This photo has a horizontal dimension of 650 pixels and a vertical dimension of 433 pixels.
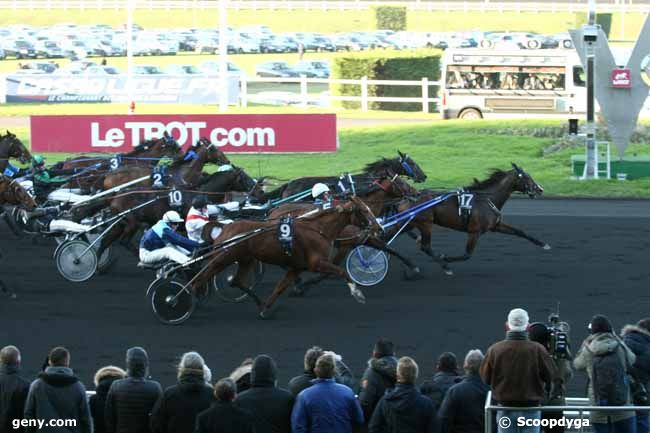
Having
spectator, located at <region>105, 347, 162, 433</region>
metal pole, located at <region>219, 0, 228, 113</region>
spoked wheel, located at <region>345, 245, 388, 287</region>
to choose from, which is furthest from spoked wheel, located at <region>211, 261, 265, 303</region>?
metal pole, located at <region>219, 0, 228, 113</region>


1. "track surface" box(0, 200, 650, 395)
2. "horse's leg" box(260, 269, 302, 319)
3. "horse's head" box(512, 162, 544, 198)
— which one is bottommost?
"track surface" box(0, 200, 650, 395)

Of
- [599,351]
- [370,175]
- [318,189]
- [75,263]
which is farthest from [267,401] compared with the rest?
[370,175]

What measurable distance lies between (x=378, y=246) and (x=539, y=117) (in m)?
20.9

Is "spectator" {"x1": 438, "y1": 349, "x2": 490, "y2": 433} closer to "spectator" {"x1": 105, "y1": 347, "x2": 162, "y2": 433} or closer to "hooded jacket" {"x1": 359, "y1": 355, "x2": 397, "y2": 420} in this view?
"hooded jacket" {"x1": 359, "y1": 355, "x2": 397, "y2": 420}

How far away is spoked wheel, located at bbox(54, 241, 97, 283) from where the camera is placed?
14672 millimetres

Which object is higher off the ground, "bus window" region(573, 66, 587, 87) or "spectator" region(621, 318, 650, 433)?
"bus window" region(573, 66, 587, 87)

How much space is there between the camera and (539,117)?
33.8 metres

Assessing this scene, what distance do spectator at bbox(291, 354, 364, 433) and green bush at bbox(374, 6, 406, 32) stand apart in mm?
56434

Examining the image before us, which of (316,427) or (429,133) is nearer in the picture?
(316,427)

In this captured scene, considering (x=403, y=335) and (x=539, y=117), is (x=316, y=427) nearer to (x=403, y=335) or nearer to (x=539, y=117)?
(x=403, y=335)

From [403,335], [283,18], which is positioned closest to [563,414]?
[403,335]

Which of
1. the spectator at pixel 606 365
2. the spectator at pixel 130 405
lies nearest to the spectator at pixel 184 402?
the spectator at pixel 130 405

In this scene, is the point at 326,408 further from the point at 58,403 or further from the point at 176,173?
the point at 176,173

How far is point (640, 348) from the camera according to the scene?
26.8ft
